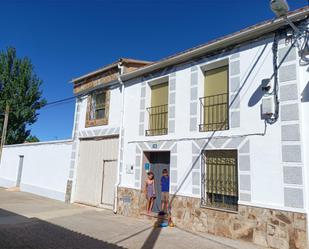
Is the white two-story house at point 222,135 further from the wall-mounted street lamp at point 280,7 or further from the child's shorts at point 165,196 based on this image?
the wall-mounted street lamp at point 280,7

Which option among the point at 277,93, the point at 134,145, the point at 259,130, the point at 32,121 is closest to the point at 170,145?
the point at 134,145

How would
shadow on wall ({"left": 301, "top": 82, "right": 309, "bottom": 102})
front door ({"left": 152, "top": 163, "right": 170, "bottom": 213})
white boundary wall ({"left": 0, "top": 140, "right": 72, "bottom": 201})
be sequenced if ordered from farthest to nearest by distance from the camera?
white boundary wall ({"left": 0, "top": 140, "right": 72, "bottom": 201}), front door ({"left": 152, "top": 163, "right": 170, "bottom": 213}), shadow on wall ({"left": 301, "top": 82, "right": 309, "bottom": 102})

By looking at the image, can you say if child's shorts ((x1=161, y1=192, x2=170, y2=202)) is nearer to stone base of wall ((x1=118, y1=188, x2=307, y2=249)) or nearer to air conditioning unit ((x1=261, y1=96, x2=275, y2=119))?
stone base of wall ((x1=118, y1=188, x2=307, y2=249))

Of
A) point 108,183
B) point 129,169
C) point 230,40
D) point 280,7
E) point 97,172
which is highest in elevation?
point 230,40

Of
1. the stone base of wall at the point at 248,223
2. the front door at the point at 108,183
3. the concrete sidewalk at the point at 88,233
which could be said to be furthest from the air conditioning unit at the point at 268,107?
the front door at the point at 108,183

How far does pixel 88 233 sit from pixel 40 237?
1191mm

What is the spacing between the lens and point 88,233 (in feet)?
24.1

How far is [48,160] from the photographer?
50.8 feet

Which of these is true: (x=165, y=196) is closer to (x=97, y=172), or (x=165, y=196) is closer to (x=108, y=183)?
(x=108, y=183)

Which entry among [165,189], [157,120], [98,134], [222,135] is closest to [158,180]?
[165,189]

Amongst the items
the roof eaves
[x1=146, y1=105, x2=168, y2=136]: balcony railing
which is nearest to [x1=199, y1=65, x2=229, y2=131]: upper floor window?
the roof eaves

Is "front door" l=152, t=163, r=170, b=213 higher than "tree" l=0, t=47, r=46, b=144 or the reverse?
the reverse

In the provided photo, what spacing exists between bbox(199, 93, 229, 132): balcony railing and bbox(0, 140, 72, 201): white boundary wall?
26.3 feet

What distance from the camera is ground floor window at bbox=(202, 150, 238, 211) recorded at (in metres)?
7.49
